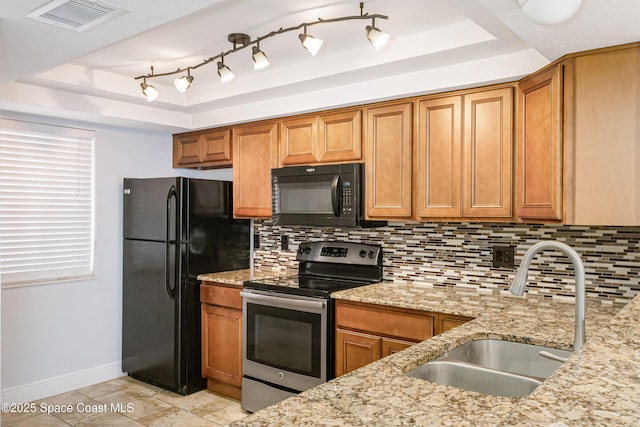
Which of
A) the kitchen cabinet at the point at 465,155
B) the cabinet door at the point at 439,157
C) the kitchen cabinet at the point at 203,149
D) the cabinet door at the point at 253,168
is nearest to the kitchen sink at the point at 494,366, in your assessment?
the kitchen cabinet at the point at 465,155

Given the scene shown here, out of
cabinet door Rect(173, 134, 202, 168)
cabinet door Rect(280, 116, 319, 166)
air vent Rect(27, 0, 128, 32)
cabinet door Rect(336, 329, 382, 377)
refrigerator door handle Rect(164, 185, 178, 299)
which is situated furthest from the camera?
cabinet door Rect(173, 134, 202, 168)

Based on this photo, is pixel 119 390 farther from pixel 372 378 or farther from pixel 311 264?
pixel 372 378

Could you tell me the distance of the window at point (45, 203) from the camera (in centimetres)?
342

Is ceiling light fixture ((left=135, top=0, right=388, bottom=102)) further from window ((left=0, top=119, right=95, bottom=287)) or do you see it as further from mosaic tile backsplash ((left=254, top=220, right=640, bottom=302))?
mosaic tile backsplash ((left=254, top=220, right=640, bottom=302))

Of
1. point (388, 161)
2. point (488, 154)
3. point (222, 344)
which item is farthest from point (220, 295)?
point (488, 154)

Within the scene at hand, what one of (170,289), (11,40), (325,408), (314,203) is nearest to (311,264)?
(314,203)

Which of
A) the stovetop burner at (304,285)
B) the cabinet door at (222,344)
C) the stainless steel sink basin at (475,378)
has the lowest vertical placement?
the cabinet door at (222,344)

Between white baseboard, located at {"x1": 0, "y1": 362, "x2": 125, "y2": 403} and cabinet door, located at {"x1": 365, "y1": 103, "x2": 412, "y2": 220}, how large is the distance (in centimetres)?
252

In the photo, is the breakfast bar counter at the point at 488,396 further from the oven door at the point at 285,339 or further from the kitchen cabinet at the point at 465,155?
the oven door at the point at 285,339

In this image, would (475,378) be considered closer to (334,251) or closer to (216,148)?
(334,251)

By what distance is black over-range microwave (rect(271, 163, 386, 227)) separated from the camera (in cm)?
313

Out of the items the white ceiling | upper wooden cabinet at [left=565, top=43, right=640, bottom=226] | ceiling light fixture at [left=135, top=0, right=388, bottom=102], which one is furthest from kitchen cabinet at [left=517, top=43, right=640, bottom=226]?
ceiling light fixture at [left=135, top=0, right=388, bottom=102]

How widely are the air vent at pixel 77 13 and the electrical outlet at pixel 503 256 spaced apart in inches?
91.8

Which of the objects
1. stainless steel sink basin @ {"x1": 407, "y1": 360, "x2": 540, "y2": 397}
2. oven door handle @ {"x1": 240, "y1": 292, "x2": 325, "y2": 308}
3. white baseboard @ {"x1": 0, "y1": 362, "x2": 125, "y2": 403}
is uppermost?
stainless steel sink basin @ {"x1": 407, "y1": 360, "x2": 540, "y2": 397}
